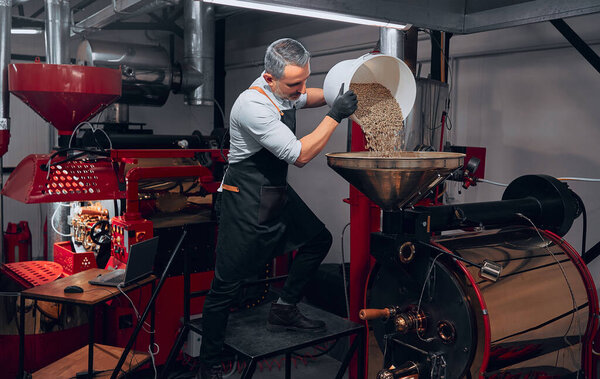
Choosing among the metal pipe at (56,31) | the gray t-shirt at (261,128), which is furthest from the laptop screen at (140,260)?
the metal pipe at (56,31)

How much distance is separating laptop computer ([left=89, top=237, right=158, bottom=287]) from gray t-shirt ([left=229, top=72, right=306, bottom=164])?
44.9 inches

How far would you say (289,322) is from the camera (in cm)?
244

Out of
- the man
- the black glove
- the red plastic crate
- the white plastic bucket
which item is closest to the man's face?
the man

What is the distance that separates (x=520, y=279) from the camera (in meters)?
2.15

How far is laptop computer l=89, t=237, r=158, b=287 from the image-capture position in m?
3.03

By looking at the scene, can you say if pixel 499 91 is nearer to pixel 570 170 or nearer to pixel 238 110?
pixel 570 170

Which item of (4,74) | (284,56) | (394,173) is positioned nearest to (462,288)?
(394,173)

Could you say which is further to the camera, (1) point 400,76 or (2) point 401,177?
(1) point 400,76

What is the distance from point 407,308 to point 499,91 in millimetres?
2703

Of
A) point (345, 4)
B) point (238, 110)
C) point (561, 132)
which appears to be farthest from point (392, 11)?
point (561, 132)

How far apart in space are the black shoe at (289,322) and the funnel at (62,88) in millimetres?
1879

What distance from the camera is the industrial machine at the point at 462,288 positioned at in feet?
6.29

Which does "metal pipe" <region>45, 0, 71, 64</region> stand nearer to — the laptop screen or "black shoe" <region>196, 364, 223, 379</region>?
the laptop screen

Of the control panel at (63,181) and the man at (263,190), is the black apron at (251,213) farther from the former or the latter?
the control panel at (63,181)
